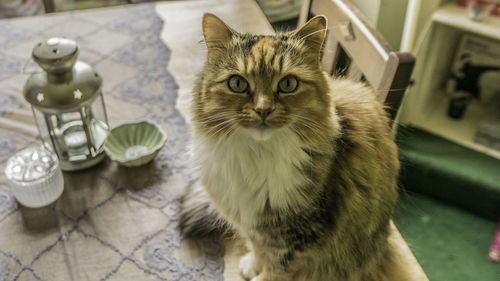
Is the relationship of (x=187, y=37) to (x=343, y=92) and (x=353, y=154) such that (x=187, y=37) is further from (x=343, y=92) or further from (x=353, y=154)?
(x=353, y=154)

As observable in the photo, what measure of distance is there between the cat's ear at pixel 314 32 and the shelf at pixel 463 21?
1105mm

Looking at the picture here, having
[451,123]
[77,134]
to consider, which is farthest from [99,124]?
[451,123]

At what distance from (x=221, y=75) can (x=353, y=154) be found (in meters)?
0.36

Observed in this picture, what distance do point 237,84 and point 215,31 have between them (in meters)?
0.12

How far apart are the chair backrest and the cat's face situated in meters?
0.24

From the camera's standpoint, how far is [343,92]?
1080mm

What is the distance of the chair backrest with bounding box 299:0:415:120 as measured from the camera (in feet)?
3.33

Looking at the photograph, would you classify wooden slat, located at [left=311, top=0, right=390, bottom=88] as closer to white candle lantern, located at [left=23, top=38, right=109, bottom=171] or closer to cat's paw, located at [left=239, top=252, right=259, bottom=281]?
cat's paw, located at [left=239, top=252, right=259, bottom=281]

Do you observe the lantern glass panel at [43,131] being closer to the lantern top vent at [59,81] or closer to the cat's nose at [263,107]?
the lantern top vent at [59,81]

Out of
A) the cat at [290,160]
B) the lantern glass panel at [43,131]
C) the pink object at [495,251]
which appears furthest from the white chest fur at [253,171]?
the pink object at [495,251]

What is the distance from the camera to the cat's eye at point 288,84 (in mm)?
851

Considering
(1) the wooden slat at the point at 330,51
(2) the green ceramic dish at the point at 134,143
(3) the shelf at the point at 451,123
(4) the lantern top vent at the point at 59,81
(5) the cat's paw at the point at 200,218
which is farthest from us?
(3) the shelf at the point at 451,123

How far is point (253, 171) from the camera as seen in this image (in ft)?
3.00

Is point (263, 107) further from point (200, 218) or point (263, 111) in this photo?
point (200, 218)
